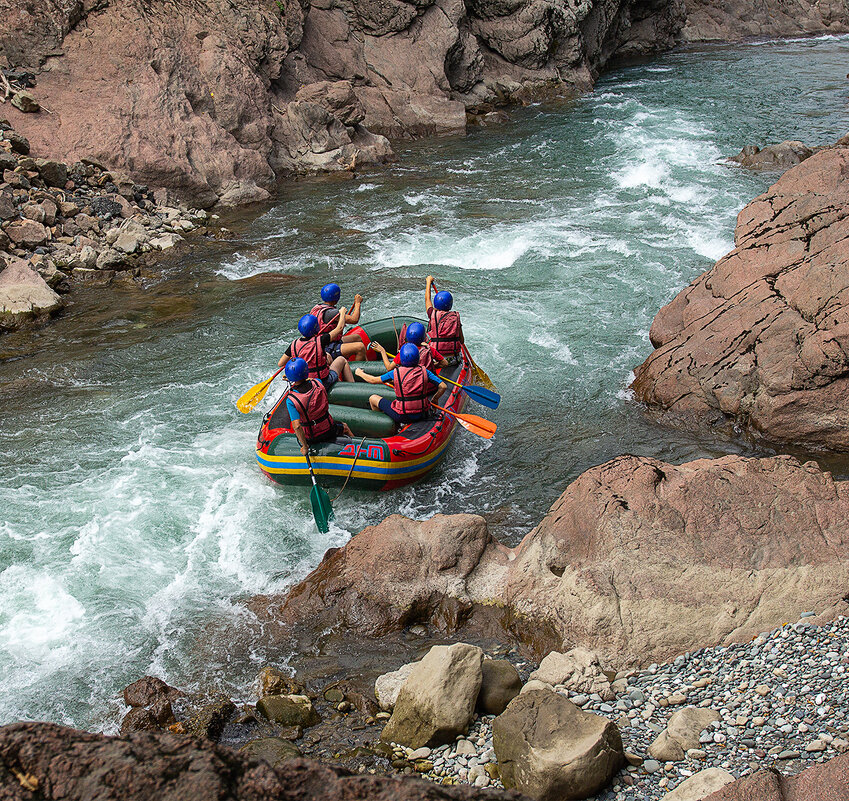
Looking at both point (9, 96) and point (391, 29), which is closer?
point (9, 96)

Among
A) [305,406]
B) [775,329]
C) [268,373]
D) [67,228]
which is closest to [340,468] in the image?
[305,406]

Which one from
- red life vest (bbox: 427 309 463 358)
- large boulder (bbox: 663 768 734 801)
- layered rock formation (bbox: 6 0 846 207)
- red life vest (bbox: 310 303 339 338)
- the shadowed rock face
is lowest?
large boulder (bbox: 663 768 734 801)

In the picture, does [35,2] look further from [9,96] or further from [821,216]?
[821,216]

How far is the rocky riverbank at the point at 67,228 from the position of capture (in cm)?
1234

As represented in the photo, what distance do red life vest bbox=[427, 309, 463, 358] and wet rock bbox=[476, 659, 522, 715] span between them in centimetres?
494

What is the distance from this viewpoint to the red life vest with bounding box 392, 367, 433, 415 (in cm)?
837

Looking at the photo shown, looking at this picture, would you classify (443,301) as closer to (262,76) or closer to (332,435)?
(332,435)

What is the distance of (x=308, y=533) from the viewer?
7852 millimetres

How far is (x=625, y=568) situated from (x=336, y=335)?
204 inches

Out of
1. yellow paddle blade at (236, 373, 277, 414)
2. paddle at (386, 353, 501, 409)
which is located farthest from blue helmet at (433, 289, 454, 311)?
yellow paddle blade at (236, 373, 277, 414)

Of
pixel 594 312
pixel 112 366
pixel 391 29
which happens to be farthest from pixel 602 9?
pixel 112 366

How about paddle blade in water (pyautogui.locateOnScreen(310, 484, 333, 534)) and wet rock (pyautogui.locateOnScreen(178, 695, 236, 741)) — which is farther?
paddle blade in water (pyautogui.locateOnScreen(310, 484, 333, 534))

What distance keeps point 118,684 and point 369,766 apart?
7.66ft

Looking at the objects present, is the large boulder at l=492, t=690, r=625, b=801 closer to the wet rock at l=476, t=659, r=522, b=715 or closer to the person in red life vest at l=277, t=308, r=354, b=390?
the wet rock at l=476, t=659, r=522, b=715
